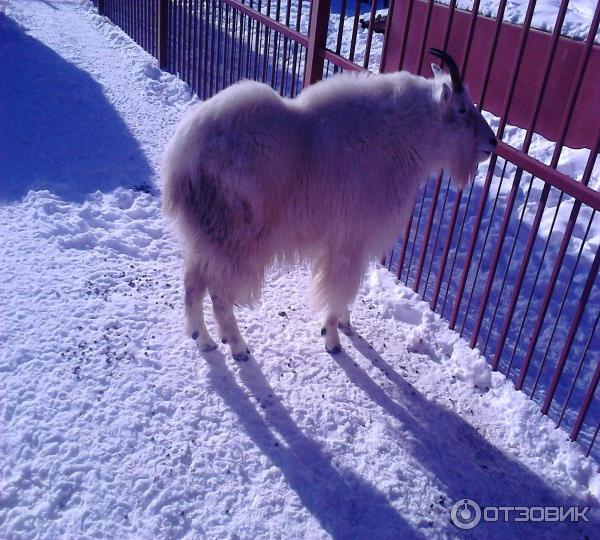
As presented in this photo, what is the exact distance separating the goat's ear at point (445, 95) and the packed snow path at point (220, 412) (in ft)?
5.44

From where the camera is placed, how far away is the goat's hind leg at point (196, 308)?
3609 millimetres

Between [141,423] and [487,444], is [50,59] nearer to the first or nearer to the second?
[141,423]

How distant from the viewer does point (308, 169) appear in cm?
321

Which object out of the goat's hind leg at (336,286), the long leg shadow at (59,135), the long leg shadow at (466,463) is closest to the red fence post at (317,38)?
the long leg shadow at (59,135)

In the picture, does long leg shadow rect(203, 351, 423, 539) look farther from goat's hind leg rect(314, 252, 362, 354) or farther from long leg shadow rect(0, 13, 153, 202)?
long leg shadow rect(0, 13, 153, 202)

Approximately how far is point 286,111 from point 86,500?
221 centimetres

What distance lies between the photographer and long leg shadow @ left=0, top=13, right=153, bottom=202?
17.5 feet

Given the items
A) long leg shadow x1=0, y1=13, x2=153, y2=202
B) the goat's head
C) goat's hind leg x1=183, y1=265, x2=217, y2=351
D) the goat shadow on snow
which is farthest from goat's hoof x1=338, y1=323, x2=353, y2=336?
long leg shadow x1=0, y1=13, x2=153, y2=202

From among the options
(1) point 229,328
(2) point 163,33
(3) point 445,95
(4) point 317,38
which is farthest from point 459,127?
(2) point 163,33

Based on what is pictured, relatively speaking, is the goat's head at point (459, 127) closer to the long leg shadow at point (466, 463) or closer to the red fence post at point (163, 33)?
the long leg shadow at point (466, 463)

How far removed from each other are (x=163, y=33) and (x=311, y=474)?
731 centimetres

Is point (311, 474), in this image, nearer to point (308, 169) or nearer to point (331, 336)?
point (331, 336)

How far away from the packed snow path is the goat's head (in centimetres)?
126

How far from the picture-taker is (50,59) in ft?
27.2
